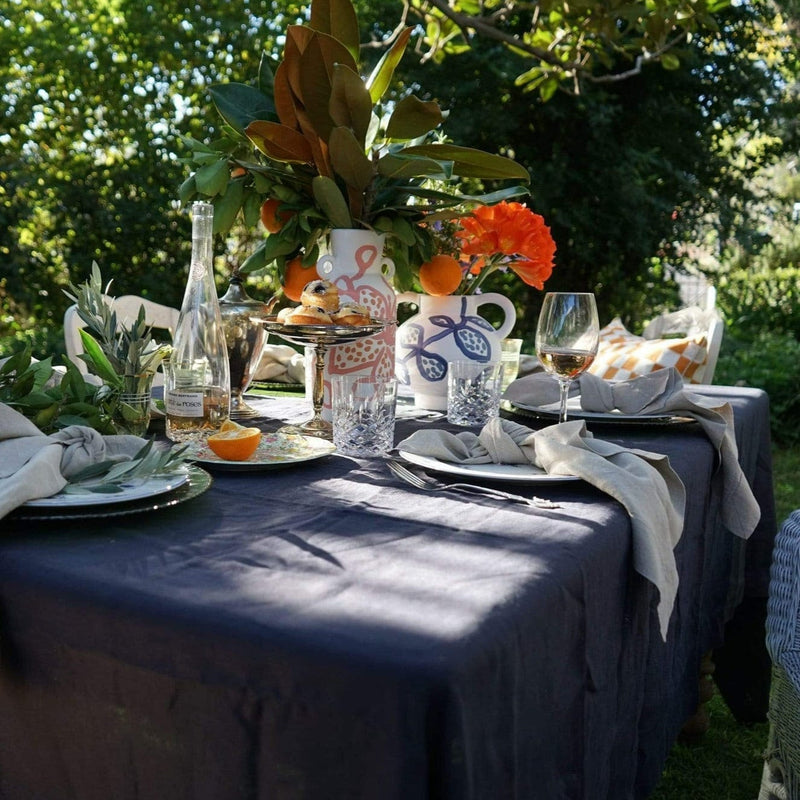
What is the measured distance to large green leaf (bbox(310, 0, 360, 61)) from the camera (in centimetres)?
166

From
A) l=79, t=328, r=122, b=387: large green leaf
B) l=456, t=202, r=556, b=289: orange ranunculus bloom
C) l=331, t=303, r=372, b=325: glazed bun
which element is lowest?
l=79, t=328, r=122, b=387: large green leaf

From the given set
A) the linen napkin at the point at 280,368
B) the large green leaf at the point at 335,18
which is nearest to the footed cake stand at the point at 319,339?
the large green leaf at the point at 335,18

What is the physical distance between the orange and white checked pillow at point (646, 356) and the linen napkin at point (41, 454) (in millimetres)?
2110

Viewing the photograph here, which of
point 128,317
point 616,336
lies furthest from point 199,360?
point 616,336

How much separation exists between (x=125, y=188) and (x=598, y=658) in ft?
20.7

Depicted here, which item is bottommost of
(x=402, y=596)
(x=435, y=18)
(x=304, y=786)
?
(x=304, y=786)

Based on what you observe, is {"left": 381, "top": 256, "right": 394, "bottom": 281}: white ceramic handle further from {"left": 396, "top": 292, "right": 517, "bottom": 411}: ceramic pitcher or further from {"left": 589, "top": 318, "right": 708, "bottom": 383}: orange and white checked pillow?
{"left": 589, "top": 318, "right": 708, "bottom": 383}: orange and white checked pillow

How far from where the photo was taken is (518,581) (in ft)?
2.47

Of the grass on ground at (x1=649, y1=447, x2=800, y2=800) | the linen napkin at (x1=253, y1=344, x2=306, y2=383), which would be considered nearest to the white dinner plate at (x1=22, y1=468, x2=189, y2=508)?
the linen napkin at (x1=253, y1=344, x2=306, y2=383)

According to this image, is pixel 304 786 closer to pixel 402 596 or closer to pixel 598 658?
pixel 402 596

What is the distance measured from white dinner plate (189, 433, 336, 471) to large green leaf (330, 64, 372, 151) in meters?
0.52

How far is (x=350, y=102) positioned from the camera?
4.86 feet

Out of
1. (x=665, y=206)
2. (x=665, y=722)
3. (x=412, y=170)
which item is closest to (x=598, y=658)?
(x=665, y=722)

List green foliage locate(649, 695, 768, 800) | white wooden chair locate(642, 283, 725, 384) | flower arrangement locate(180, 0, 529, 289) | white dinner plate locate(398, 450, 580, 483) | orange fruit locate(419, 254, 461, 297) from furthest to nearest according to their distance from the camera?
white wooden chair locate(642, 283, 725, 384) < green foliage locate(649, 695, 768, 800) < orange fruit locate(419, 254, 461, 297) < flower arrangement locate(180, 0, 529, 289) < white dinner plate locate(398, 450, 580, 483)
